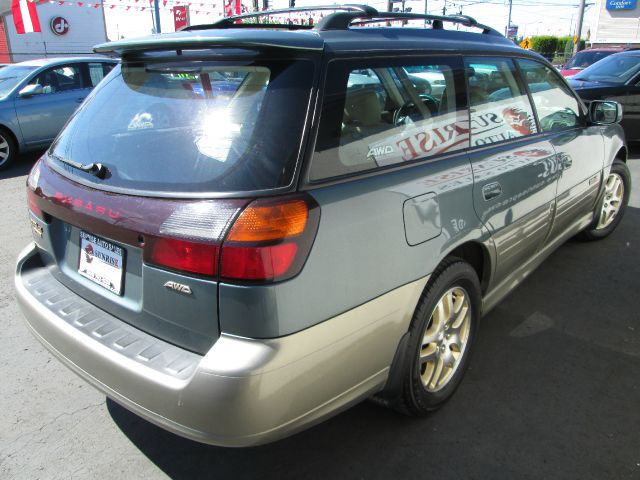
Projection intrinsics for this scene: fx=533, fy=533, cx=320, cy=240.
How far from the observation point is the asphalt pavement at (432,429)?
231cm

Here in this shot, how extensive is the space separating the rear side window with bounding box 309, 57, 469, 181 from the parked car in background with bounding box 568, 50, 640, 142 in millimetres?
6850

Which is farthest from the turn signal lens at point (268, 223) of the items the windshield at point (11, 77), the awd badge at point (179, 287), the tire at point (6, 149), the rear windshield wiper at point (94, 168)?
the windshield at point (11, 77)

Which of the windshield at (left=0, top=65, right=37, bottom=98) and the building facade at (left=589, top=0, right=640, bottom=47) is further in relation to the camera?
the building facade at (left=589, top=0, right=640, bottom=47)

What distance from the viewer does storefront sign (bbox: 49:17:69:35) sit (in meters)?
32.4

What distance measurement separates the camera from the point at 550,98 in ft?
11.8

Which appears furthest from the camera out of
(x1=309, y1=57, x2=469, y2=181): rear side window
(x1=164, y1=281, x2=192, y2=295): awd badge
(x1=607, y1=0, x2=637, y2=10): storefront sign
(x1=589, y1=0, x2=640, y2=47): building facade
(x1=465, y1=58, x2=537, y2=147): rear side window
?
(x1=589, y1=0, x2=640, y2=47): building facade

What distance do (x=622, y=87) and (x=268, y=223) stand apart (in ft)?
29.0

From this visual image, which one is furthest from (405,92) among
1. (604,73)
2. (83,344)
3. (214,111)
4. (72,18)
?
(72,18)

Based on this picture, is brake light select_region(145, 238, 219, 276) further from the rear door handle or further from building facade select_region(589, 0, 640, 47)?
building facade select_region(589, 0, 640, 47)

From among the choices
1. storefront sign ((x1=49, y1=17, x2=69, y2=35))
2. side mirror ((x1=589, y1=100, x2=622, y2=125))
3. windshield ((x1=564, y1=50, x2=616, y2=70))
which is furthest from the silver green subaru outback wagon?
storefront sign ((x1=49, y1=17, x2=69, y2=35))

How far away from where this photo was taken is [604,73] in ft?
30.6

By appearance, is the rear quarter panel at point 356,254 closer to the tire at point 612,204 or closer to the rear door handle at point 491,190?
the rear door handle at point 491,190

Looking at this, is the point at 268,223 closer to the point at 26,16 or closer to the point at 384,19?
the point at 384,19

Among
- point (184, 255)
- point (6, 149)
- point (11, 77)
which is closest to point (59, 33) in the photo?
point (11, 77)
